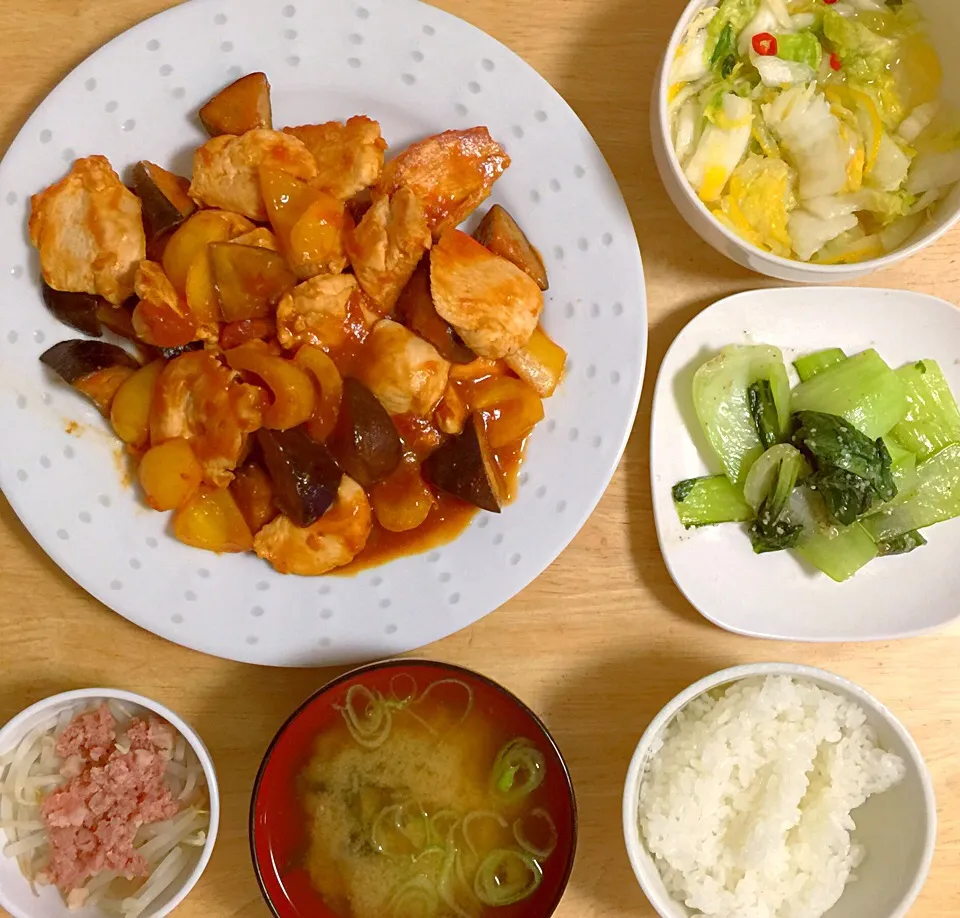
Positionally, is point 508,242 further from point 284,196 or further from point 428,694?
point 428,694

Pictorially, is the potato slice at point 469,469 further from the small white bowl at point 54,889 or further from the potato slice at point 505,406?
the small white bowl at point 54,889

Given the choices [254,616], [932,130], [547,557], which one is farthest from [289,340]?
[932,130]

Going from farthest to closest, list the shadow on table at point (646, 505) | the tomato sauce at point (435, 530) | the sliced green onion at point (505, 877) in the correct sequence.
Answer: the shadow on table at point (646, 505), the tomato sauce at point (435, 530), the sliced green onion at point (505, 877)

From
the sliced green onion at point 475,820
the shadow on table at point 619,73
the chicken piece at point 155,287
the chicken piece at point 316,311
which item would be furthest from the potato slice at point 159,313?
the sliced green onion at point 475,820

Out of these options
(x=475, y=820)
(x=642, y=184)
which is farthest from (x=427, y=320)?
(x=475, y=820)

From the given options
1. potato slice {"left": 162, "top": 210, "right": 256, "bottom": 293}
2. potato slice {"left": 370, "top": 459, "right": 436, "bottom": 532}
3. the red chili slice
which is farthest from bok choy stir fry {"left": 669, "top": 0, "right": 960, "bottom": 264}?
potato slice {"left": 162, "top": 210, "right": 256, "bottom": 293}

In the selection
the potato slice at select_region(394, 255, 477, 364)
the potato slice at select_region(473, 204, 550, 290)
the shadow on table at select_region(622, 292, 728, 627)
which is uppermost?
the potato slice at select_region(473, 204, 550, 290)

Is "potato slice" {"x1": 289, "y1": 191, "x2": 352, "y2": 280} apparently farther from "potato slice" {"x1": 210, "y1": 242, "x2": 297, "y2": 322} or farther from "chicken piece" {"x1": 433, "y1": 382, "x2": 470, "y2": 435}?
"chicken piece" {"x1": 433, "y1": 382, "x2": 470, "y2": 435}
